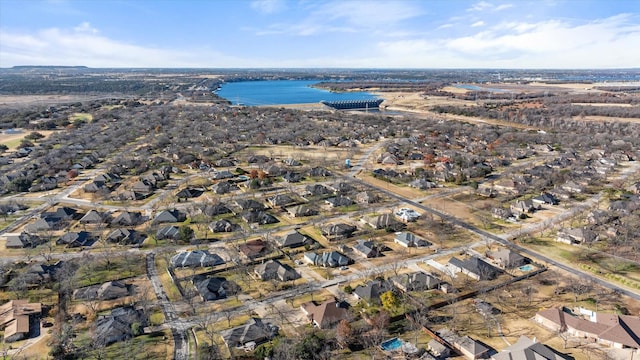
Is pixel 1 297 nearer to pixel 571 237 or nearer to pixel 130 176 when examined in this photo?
pixel 130 176

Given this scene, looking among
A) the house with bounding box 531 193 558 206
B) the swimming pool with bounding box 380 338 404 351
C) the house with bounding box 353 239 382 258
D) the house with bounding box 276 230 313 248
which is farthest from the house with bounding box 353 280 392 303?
the house with bounding box 531 193 558 206

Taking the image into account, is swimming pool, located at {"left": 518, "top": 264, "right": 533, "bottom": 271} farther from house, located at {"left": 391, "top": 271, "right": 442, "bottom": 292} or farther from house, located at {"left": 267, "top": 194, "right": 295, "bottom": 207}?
house, located at {"left": 267, "top": 194, "right": 295, "bottom": 207}

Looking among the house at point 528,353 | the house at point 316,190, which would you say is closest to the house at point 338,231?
the house at point 316,190

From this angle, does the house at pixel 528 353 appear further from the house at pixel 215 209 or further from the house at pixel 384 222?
the house at pixel 215 209

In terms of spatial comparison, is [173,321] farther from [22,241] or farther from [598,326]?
[598,326]

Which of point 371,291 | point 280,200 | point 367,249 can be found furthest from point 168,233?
point 371,291
